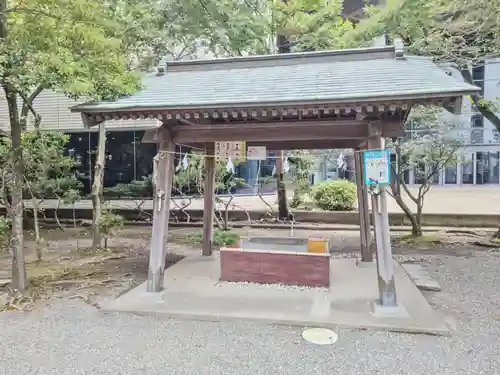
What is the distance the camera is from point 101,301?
5.75m

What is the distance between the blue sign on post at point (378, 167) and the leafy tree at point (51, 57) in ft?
11.8

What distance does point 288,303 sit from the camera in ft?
17.7

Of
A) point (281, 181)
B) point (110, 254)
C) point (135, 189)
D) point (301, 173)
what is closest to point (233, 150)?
point (110, 254)

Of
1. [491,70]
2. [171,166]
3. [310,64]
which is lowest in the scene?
[171,166]

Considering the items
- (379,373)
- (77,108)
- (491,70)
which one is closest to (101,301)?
(77,108)

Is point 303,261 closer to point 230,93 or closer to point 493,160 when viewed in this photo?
point 230,93

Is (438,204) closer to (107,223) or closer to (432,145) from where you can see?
(432,145)

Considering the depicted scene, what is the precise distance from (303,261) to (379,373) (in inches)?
104

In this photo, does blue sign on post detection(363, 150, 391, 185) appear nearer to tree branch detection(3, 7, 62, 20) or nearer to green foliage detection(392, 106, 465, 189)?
tree branch detection(3, 7, 62, 20)

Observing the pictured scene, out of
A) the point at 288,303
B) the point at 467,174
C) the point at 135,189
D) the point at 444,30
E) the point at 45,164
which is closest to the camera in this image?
the point at 288,303

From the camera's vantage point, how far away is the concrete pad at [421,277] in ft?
20.5

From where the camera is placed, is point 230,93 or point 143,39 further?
point 143,39

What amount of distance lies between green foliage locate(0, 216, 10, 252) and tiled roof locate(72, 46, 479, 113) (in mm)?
4921

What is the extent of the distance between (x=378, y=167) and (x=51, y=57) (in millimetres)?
4526
